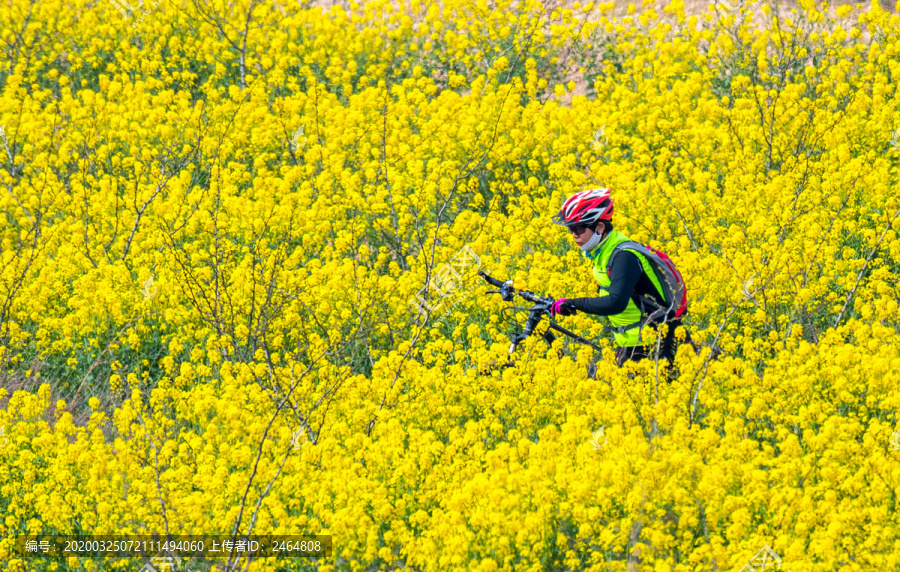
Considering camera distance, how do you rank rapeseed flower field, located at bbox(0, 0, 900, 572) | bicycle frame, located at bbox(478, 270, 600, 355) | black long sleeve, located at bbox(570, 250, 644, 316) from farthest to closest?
bicycle frame, located at bbox(478, 270, 600, 355), black long sleeve, located at bbox(570, 250, 644, 316), rapeseed flower field, located at bbox(0, 0, 900, 572)

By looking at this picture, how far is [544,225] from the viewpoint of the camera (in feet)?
31.7

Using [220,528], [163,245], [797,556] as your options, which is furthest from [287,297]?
[797,556]

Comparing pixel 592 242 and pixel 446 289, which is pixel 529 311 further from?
pixel 446 289

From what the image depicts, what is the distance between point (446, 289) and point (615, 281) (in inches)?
103

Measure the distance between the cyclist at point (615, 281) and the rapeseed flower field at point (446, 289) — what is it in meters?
0.24

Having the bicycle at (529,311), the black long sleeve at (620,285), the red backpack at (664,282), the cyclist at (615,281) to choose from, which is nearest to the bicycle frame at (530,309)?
the bicycle at (529,311)

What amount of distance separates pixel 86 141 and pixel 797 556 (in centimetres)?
1058

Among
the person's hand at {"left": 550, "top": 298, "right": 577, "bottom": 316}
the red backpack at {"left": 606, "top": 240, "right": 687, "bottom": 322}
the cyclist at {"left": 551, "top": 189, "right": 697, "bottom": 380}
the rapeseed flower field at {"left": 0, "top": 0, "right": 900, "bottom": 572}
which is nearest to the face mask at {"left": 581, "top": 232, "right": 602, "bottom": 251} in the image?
the cyclist at {"left": 551, "top": 189, "right": 697, "bottom": 380}

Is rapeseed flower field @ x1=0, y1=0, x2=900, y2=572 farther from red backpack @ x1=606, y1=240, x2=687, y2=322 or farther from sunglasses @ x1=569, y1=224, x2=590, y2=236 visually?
sunglasses @ x1=569, y1=224, x2=590, y2=236

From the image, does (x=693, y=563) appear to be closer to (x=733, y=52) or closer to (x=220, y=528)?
(x=220, y=528)

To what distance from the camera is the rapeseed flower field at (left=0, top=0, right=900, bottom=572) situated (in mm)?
5457

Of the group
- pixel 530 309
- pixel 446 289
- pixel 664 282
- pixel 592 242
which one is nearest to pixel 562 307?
pixel 530 309

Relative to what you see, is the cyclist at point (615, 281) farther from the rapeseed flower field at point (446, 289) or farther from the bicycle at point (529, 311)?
the rapeseed flower field at point (446, 289)

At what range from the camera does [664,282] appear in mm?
6109
